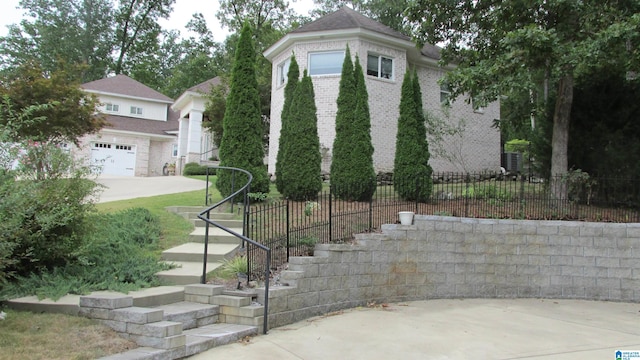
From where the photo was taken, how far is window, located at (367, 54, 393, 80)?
1582 cm

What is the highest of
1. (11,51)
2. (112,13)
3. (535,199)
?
(112,13)

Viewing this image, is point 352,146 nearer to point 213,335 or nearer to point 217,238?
point 217,238

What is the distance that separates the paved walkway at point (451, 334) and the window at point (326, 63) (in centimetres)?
1035

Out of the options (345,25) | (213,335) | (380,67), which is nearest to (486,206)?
(213,335)

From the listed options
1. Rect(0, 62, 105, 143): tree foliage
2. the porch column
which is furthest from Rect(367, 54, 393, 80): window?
the porch column

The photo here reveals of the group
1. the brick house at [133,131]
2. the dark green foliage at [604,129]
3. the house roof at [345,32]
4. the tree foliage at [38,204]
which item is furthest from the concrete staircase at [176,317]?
the brick house at [133,131]

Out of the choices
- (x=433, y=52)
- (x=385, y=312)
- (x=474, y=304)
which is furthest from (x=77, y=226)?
(x=433, y=52)

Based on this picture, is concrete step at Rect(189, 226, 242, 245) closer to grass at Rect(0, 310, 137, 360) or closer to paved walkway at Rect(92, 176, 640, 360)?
paved walkway at Rect(92, 176, 640, 360)

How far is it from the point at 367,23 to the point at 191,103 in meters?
12.2

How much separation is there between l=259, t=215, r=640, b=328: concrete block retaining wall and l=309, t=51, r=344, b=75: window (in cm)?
904

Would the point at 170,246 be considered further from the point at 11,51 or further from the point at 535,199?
the point at 11,51

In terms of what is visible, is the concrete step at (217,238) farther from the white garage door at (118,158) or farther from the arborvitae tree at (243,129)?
the white garage door at (118,158)

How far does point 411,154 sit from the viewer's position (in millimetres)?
10820

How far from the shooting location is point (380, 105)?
15797 mm
